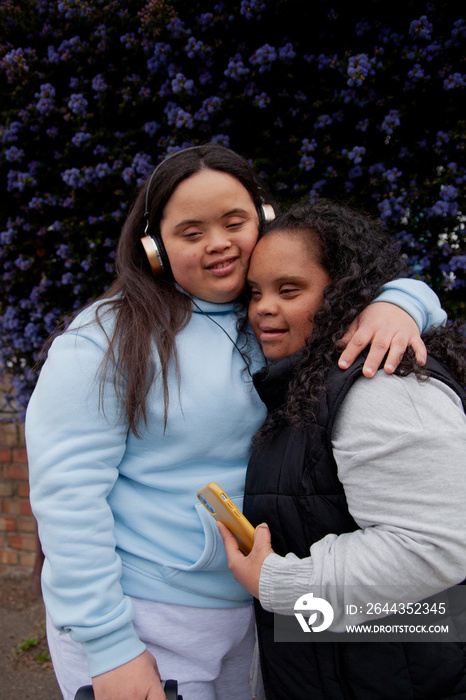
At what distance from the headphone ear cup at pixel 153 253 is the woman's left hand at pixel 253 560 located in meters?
0.81

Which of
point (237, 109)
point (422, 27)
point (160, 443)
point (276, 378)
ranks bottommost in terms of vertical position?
point (160, 443)

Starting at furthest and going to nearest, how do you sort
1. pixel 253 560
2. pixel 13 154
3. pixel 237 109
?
pixel 13 154 < pixel 237 109 < pixel 253 560

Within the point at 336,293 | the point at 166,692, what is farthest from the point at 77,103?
the point at 166,692

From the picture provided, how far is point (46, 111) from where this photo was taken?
256 centimetres

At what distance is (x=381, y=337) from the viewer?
1.21m

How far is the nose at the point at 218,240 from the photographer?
1491 mm

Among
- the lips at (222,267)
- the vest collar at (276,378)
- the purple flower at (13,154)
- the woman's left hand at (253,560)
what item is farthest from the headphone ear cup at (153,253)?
the purple flower at (13,154)

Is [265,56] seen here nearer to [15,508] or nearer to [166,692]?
[166,692]

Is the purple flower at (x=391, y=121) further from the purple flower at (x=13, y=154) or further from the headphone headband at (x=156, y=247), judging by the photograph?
the purple flower at (x=13, y=154)

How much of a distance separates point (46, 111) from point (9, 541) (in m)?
3.00

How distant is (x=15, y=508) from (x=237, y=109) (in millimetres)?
3105

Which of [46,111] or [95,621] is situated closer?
[95,621]

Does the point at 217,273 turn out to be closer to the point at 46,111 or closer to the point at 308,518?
the point at 308,518

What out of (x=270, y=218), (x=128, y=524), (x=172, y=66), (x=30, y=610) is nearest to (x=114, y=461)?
(x=128, y=524)
